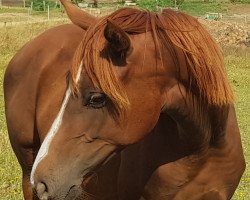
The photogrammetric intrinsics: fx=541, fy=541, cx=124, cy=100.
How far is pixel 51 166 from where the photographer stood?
8.63 feet

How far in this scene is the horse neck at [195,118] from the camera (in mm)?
2871

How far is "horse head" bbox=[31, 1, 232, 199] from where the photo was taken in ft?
8.64

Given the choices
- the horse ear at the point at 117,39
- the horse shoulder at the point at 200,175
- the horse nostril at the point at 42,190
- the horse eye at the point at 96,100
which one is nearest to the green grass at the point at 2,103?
the horse shoulder at the point at 200,175

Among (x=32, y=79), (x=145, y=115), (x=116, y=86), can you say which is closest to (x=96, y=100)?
(x=116, y=86)

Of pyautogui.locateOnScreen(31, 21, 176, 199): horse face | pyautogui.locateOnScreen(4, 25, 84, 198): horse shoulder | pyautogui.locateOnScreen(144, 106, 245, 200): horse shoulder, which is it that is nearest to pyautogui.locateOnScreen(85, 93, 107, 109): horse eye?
pyautogui.locateOnScreen(31, 21, 176, 199): horse face

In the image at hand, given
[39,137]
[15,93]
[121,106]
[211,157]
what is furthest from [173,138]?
[15,93]

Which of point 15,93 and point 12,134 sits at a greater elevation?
point 15,93

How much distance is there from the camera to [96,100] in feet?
Result: 8.70

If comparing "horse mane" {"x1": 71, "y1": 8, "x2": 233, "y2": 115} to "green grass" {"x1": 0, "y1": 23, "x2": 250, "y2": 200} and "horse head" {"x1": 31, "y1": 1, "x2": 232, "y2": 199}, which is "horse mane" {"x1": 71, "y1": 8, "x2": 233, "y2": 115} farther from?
"green grass" {"x1": 0, "y1": 23, "x2": 250, "y2": 200}

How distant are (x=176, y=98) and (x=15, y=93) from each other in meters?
2.06

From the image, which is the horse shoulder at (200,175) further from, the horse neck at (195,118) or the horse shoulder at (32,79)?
the horse shoulder at (32,79)

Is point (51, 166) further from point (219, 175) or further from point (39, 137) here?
point (39, 137)

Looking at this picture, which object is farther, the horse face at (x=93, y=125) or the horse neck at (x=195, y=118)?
the horse neck at (x=195, y=118)

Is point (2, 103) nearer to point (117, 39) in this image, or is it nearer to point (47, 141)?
point (47, 141)
